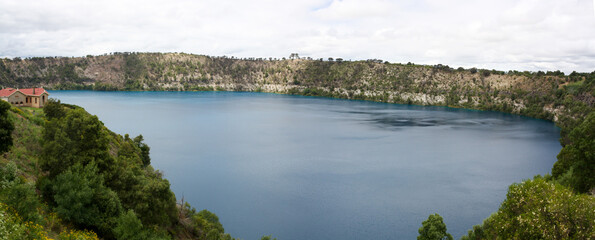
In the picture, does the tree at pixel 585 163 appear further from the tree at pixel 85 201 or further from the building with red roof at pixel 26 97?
the building with red roof at pixel 26 97

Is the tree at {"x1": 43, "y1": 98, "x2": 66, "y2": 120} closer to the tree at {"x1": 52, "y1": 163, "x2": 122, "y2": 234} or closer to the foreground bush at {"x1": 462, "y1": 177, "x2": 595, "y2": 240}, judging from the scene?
the tree at {"x1": 52, "y1": 163, "x2": 122, "y2": 234}

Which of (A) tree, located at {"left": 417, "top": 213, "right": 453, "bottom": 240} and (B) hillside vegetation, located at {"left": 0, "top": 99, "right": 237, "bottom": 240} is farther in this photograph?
(A) tree, located at {"left": 417, "top": 213, "right": 453, "bottom": 240}

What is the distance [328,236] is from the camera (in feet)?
112

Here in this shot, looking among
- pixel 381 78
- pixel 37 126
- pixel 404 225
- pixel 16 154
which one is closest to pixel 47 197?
pixel 16 154

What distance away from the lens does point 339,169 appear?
55.2 meters

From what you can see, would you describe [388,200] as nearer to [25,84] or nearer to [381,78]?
[381,78]

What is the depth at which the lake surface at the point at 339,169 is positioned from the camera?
123 feet

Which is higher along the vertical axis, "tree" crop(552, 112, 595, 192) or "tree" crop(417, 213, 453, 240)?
"tree" crop(552, 112, 595, 192)

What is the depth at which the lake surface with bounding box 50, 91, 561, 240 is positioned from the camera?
3741cm

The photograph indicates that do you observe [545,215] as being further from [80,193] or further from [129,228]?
[80,193]

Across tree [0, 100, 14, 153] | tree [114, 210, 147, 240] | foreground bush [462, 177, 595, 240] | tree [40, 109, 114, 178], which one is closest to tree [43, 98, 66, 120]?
tree [40, 109, 114, 178]

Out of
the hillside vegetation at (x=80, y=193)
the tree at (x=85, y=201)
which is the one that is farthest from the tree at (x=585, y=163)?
the tree at (x=85, y=201)

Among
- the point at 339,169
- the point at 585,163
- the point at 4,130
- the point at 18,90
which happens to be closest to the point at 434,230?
the point at 585,163

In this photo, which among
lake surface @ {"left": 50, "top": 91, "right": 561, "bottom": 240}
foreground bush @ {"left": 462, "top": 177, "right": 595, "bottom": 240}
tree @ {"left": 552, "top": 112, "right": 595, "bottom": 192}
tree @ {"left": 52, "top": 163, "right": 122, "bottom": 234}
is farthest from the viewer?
lake surface @ {"left": 50, "top": 91, "right": 561, "bottom": 240}
